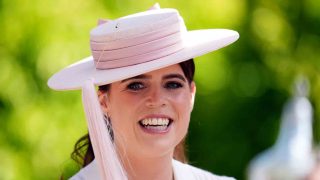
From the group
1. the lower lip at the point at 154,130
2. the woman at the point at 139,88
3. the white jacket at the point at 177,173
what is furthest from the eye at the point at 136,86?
the white jacket at the point at 177,173

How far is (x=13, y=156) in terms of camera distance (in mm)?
6117

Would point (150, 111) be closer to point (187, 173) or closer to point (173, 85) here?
point (173, 85)

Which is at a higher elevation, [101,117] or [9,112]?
[101,117]

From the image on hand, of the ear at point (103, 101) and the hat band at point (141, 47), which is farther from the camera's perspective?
the ear at point (103, 101)

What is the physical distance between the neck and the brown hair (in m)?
0.25

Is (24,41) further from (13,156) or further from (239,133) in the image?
(239,133)

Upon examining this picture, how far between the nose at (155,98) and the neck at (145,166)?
187 millimetres

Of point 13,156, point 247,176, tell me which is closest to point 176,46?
point 13,156

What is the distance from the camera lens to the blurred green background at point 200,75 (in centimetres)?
614

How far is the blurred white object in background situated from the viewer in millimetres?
6755

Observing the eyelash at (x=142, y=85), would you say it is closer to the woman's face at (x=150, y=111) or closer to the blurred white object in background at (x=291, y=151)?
the woman's face at (x=150, y=111)

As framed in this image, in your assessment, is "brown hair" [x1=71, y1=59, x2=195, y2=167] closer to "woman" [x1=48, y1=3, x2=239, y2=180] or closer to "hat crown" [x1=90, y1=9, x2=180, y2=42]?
"woman" [x1=48, y1=3, x2=239, y2=180]

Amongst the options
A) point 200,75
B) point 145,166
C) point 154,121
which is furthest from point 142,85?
point 200,75

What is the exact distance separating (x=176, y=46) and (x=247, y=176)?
4.00 meters
